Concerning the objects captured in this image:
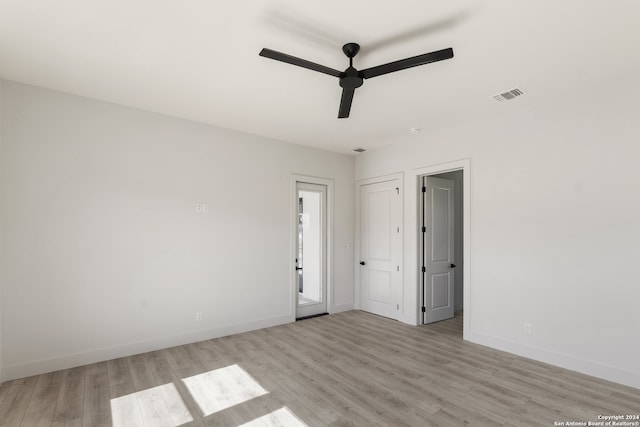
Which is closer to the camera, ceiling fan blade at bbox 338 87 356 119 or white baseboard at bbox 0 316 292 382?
ceiling fan blade at bbox 338 87 356 119

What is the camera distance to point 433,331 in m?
4.71

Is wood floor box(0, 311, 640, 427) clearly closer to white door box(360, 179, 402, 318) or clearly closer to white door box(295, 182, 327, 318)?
white door box(360, 179, 402, 318)

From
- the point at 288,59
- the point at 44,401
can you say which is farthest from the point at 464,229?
the point at 44,401

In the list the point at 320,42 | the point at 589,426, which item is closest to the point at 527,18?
the point at 320,42

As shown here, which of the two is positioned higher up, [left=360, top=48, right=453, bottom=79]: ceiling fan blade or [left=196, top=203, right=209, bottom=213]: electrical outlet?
[left=360, top=48, right=453, bottom=79]: ceiling fan blade

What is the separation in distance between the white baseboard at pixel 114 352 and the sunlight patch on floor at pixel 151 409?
3.39 ft

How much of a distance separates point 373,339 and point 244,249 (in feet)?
7.38

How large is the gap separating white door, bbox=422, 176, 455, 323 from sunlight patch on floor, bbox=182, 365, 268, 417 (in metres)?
3.06

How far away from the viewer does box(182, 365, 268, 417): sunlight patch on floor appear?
2746 mm

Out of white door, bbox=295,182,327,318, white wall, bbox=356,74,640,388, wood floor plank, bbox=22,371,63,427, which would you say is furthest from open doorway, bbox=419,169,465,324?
wood floor plank, bbox=22,371,63,427

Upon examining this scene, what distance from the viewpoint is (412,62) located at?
7.81 feet

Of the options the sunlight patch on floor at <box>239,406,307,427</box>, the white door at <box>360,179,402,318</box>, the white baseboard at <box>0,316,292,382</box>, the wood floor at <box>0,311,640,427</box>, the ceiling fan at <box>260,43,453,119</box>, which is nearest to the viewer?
the ceiling fan at <box>260,43,453,119</box>

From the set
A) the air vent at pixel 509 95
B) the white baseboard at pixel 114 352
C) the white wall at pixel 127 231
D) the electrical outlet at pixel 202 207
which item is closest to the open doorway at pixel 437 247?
the air vent at pixel 509 95

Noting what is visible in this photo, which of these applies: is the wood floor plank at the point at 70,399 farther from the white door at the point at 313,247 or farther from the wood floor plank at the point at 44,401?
the white door at the point at 313,247
